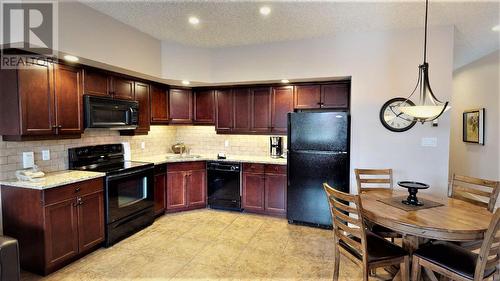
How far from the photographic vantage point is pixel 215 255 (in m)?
3.03

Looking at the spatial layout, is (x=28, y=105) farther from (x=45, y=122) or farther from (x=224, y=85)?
(x=224, y=85)

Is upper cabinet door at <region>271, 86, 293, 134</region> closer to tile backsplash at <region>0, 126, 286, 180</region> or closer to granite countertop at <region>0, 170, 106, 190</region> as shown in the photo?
tile backsplash at <region>0, 126, 286, 180</region>

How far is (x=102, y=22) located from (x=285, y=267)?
11.3 ft

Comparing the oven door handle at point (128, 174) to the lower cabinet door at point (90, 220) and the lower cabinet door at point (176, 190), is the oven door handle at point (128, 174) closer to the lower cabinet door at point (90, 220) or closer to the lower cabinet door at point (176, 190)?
the lower cabinet door at point (90, 220)

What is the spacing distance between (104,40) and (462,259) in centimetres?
406

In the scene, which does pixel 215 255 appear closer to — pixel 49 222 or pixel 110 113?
pixel 49 222

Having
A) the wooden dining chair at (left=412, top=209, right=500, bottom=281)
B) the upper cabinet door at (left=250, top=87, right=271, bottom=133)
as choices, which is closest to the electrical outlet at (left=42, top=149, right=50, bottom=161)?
the upper cabinet door at (left=250, top=87, right=271, bottom=133)

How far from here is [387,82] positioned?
3520mm

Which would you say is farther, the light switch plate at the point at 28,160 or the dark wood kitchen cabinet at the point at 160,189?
the dark wood kitchen cabinet at the point at 160,189

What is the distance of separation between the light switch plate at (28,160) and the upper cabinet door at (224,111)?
2.60m

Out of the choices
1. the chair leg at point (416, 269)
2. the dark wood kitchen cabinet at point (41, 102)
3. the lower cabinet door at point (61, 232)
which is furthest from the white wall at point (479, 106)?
the dark wood kitchen cabinet at point (41, 102)

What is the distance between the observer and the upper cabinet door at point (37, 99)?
8.53 feet

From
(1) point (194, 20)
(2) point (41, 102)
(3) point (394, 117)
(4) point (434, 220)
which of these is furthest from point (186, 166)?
(4) point (434, 220)

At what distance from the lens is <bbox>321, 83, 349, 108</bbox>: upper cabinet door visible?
158 inches
